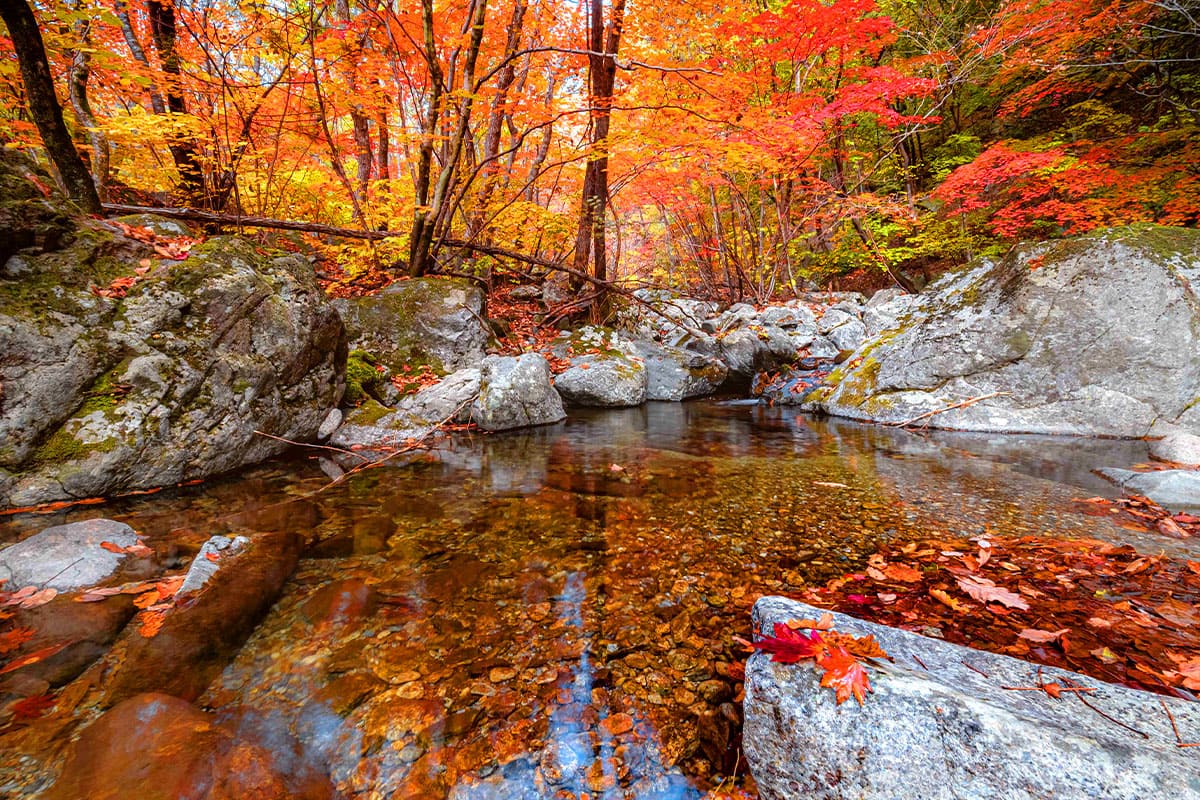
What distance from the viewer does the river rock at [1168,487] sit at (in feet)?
11.6

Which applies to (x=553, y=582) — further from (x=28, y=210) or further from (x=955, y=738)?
(x=28, y=210)

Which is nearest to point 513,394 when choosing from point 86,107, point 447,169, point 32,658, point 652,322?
point 447,169

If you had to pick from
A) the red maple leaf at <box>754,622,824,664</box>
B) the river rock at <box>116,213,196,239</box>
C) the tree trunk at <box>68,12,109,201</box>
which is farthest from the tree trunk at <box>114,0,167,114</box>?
the red maple leaf at <box>754,622,824,664</box>

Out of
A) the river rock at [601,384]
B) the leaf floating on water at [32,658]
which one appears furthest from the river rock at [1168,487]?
the leaf floating on water at [32,658]

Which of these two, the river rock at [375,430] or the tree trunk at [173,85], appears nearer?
the river rock at [375,430]

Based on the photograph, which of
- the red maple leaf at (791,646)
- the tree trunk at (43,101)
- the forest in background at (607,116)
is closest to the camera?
the red maple leaf at (791,646)

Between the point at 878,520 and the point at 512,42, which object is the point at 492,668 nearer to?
the point at 878,520

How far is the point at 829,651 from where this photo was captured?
1.65 m

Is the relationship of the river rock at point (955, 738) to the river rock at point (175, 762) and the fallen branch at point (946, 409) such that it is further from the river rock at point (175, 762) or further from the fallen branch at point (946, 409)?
the fallen branch at point (946, 409)

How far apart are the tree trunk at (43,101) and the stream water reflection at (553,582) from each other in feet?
11.9

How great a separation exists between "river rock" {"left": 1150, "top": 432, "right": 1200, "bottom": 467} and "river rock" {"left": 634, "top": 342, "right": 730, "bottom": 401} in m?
6.90

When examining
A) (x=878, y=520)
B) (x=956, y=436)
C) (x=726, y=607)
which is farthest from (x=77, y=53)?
(x=956, y=436)

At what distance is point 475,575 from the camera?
9.70ft

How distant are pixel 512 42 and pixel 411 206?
12.1 ft
